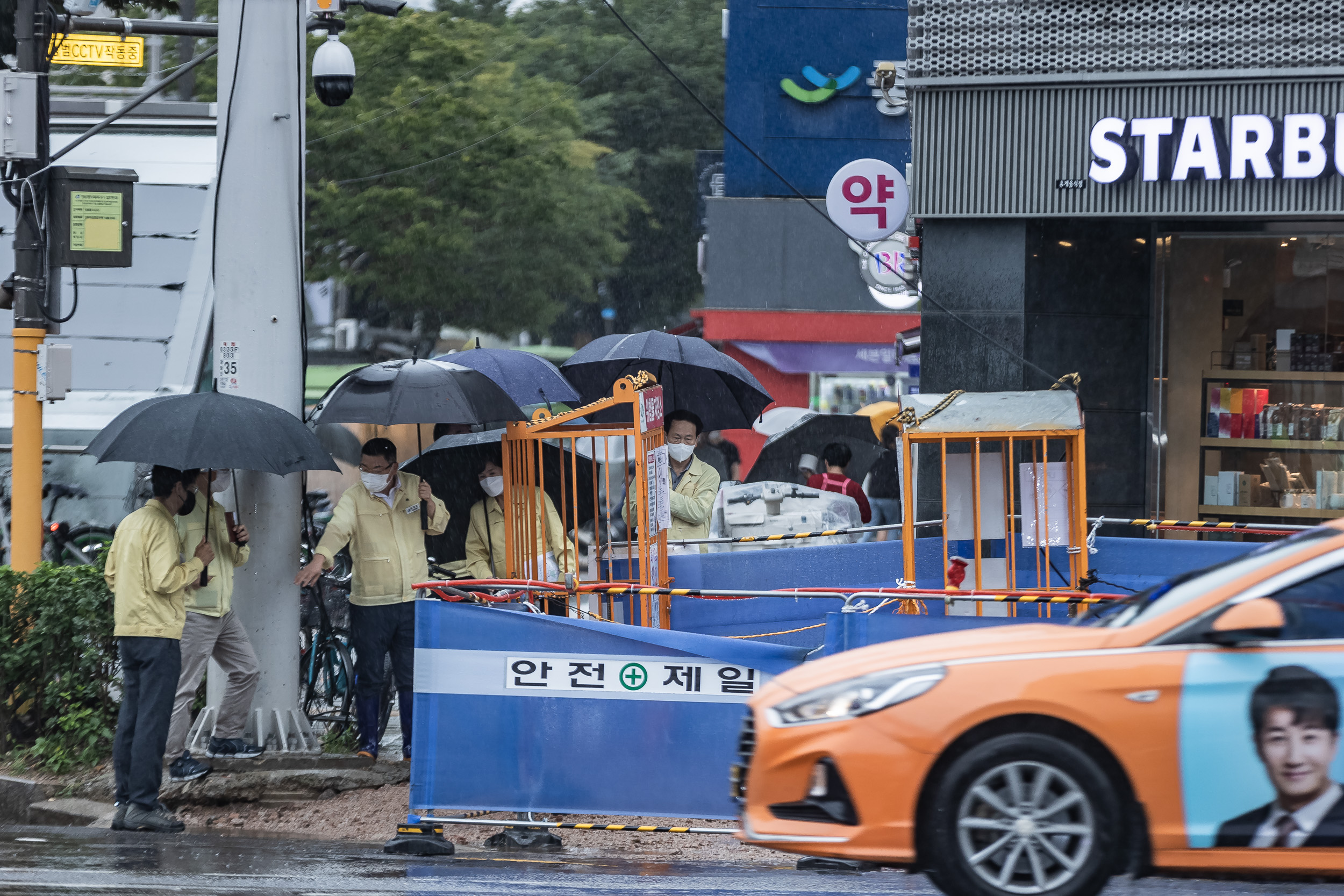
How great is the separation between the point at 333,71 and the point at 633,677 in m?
5.09

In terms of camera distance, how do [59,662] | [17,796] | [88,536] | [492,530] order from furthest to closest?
[88,536], [492,530], [59,662], [17,796]

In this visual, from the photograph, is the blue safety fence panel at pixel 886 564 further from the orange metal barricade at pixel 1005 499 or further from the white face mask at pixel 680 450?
the white face mask at pixel 680 450

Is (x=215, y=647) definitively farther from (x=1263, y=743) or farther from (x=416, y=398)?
(x=1263, y=743)

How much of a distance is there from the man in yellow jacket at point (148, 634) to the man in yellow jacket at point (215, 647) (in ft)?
0.77

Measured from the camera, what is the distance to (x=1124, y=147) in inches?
480

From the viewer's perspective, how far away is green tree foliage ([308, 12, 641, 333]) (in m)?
33.7

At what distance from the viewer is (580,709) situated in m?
6.87

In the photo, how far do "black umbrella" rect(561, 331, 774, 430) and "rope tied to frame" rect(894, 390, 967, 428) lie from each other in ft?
7.92

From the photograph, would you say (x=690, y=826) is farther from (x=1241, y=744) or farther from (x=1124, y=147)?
(x=1124, y=147)

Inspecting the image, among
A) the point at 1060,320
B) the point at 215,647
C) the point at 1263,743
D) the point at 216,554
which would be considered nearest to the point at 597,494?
the point at 216,554

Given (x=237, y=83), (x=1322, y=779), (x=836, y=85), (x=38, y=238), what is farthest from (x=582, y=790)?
(x=836, y=85)

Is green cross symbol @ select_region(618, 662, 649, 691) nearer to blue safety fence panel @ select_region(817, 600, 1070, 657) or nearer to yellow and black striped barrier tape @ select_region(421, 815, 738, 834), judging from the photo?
yellow and black striped barrier tape @ select_region(421, 815, 738, 834)

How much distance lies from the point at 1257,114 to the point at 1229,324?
2.07m

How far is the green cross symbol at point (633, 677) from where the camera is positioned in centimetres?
685
